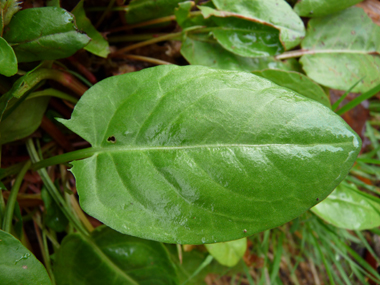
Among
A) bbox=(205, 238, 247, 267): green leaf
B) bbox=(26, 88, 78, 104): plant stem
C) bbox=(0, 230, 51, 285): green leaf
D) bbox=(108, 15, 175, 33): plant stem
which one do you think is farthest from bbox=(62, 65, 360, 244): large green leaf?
bbox=(205, 238, 247, 267): green leaf

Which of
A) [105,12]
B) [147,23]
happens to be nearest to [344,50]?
[147,23]

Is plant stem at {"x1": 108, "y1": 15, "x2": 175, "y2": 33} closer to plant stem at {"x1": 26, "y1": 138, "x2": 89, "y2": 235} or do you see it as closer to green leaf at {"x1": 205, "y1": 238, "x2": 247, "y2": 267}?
plant stem at {"x1": 26, "y1": 138, "x2": 89, "y2": 235}

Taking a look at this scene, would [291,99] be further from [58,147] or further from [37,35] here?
[58,147]

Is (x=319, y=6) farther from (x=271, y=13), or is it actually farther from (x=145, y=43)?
(x=145, y=43)

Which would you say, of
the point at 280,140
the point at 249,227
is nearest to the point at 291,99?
A: the point at 280,140

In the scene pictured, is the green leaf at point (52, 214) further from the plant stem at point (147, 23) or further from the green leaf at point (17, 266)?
the plant stem at point (147, 23)
